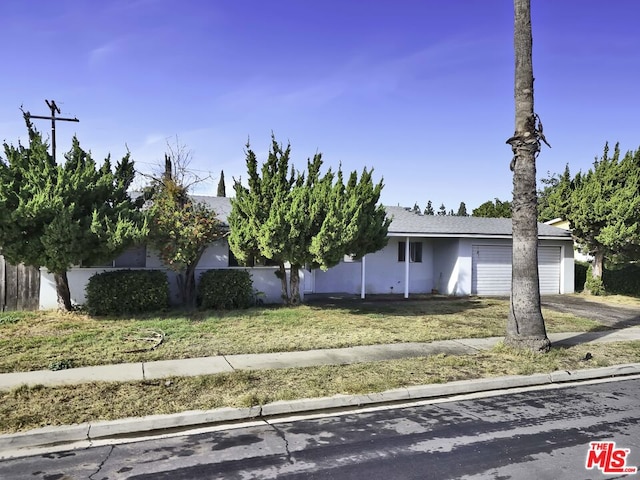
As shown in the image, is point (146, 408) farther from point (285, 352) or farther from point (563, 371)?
point (563, 371)

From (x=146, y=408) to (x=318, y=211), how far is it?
6.99m

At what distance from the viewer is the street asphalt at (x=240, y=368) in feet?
16.1

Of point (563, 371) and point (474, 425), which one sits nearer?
point (474, 425)

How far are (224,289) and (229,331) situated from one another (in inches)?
112

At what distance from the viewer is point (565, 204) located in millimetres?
19266

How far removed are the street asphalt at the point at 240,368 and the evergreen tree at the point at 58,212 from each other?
366 centimetres

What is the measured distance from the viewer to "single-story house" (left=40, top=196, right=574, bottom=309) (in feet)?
59.6

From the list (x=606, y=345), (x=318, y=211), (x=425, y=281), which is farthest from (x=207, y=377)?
(x=425, y=281)

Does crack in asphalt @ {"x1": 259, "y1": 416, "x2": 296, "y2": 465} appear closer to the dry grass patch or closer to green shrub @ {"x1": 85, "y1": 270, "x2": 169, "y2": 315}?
green shrub @ {"x1": 85, "y1": 270, "x2": 169, "y2": 315}

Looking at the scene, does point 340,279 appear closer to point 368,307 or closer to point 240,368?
point 368,307

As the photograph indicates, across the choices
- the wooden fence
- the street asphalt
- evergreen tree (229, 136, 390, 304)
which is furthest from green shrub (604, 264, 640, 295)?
the wooden fence

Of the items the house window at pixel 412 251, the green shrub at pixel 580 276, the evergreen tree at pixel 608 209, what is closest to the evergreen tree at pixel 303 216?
the house window at pixel 412 251

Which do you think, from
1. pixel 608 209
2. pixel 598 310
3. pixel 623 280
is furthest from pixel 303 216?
pixel 623 280

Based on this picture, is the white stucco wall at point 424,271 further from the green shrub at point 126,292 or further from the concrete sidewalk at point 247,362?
the concrete sidewalk at point 247,362
